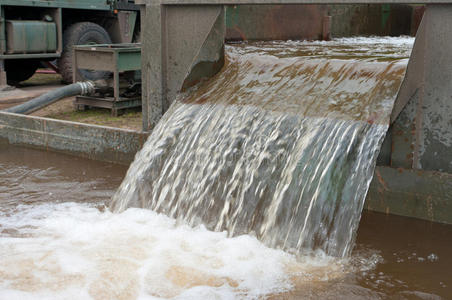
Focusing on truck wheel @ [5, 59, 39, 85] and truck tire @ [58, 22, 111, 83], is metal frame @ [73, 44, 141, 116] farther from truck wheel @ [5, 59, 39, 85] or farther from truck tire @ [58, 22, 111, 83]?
truck wheel @ [5, 59, 39, 85]

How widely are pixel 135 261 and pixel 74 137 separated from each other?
Answer: 296 cm

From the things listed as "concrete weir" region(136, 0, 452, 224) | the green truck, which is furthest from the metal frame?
"concrete weir" region(136, 0, 452, 224)

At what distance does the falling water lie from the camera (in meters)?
3.97

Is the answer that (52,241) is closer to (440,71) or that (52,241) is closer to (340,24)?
(440,71)

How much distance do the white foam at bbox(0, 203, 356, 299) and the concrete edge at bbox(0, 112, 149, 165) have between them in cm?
158

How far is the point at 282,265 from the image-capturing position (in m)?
3.66

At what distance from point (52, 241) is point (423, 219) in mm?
2678

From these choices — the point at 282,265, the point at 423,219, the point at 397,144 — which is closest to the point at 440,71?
the point at 397,144

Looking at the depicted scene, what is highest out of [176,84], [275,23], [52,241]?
[275,23]

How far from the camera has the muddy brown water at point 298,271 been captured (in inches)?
132

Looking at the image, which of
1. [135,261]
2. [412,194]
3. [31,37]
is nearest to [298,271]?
[135,261]

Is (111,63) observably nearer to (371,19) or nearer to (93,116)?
(93,116)

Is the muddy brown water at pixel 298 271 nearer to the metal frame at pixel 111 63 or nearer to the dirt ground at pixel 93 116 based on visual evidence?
the dirt ground at pixel 93 116

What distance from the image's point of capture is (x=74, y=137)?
6.36m
